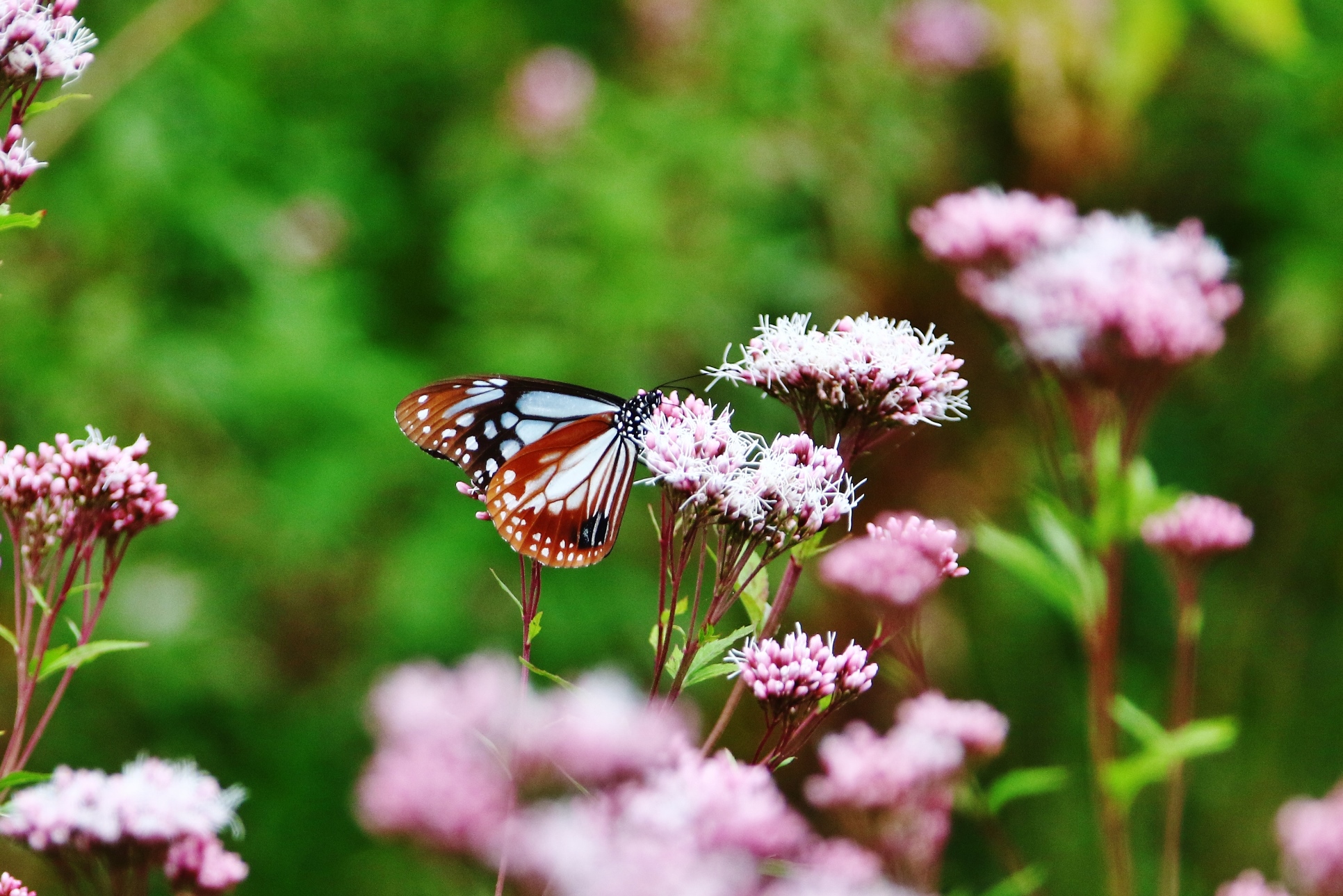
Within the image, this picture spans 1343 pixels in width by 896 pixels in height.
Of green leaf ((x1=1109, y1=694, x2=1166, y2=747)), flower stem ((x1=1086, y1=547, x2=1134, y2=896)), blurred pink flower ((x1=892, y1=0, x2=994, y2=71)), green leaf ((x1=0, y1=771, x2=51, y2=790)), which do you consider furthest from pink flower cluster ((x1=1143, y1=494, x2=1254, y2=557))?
blurred pink flower ((x1=892, y1=0, x2=994, y2=71))

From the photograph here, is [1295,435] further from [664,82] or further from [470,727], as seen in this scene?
[470,727]

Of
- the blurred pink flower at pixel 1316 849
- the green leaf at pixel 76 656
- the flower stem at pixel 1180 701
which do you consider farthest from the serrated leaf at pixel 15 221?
the blurred pink flower at pixel 1316 849

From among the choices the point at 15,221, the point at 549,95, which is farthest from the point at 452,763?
the point at 549,95

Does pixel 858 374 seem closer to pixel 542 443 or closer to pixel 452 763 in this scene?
pixel 542 443

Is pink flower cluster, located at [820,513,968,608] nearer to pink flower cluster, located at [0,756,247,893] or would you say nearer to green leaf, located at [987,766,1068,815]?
green leaf, located at [987,766,1068,815]

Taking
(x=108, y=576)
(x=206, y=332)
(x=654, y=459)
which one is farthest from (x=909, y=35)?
(x=108, y=576)

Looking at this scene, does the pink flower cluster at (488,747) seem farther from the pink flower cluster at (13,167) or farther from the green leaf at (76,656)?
the pink flower cluster at (13,167)
